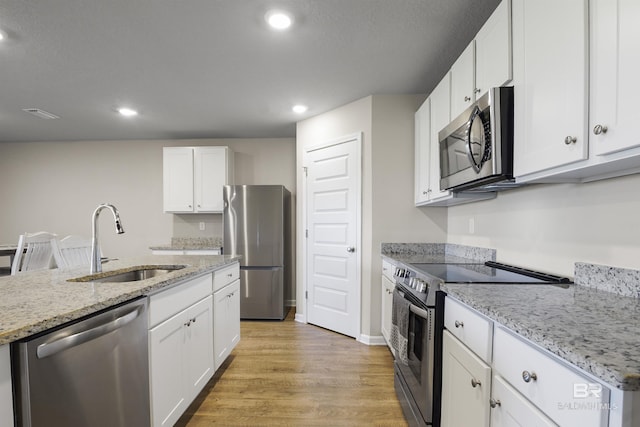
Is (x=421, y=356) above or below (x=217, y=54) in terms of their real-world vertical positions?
below

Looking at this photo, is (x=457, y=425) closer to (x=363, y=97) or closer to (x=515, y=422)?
(x=515, y=422)

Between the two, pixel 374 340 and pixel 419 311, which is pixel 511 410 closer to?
pixel 419 311

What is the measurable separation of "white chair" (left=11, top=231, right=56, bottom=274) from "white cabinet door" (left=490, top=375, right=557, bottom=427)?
145 inches

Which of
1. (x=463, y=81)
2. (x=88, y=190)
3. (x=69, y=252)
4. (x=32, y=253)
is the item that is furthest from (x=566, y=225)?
(x=88, y=190)

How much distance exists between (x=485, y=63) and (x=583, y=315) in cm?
132

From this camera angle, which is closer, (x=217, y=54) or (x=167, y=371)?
(x=167, y=371)

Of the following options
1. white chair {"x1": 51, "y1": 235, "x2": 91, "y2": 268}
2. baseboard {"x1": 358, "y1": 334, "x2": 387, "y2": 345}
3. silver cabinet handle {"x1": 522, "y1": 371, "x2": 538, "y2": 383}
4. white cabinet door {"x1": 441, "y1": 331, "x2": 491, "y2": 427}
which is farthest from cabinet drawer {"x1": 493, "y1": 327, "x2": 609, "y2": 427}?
white chair {"x1": 51, "y1": 235, "x2": 91, "y2": 268}

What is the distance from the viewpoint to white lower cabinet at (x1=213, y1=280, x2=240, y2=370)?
2.14m

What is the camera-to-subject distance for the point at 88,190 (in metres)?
4.62

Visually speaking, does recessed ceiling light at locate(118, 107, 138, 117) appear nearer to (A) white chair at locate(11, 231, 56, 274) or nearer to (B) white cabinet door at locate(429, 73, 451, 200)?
(A) white chair at locate(11, 231, 56, 274)

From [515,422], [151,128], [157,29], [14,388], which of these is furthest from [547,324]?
[151,128]

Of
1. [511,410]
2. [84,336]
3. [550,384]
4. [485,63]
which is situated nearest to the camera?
[550,384]

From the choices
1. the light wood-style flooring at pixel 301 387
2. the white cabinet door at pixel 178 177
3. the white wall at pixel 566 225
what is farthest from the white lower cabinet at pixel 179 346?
the white cabinet door at pixel 178 177

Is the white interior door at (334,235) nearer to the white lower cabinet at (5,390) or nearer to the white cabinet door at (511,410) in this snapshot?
the white cabinet door at (511,410)
